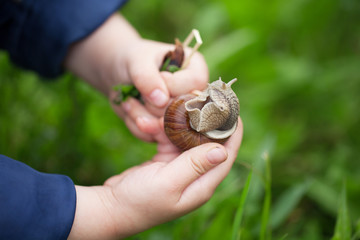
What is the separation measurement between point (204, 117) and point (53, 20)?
94 centimetres

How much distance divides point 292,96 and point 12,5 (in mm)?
1804

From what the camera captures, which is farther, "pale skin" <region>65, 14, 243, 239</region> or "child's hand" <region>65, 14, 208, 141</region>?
"child's hand" <region>65, 14, 208, 141</region>

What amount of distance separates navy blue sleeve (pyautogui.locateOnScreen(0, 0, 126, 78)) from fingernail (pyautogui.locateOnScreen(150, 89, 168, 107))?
0.52m

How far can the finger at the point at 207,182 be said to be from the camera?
1186 millimetres

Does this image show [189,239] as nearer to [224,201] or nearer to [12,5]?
[224,201]

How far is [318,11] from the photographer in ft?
8.38

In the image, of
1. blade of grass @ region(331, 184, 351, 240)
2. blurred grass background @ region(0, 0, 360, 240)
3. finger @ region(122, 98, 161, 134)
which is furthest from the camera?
blurred grass background @ region(0, 0, 360, 240)

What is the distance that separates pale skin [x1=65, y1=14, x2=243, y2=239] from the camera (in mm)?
1115

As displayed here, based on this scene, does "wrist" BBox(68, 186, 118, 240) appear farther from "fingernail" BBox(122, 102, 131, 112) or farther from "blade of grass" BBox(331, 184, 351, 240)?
"blade of grass" BBox(331, 184, 351, 240)

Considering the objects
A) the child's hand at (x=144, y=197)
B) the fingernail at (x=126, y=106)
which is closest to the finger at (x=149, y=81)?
the fingernail at (x=126, y=106)

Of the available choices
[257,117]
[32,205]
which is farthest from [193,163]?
[257,117]

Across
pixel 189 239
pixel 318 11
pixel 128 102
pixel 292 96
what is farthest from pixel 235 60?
pixel 189 239

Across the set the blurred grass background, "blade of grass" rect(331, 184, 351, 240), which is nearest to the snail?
the blurred grass background

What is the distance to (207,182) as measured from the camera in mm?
1207
